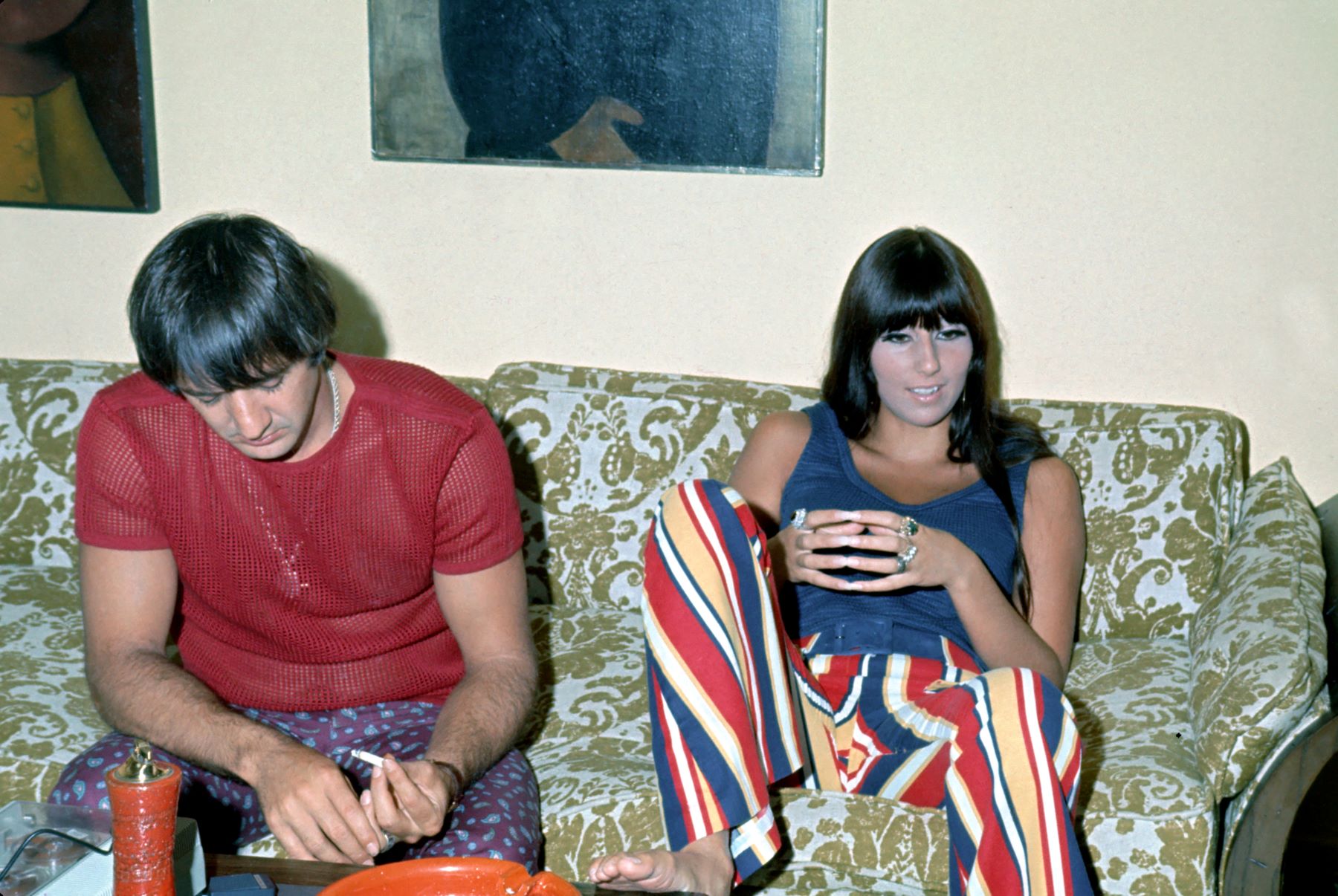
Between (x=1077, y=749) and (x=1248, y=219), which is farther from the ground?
(x=1248, y=219)

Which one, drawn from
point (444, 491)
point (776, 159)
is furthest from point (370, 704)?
point (776, 159)

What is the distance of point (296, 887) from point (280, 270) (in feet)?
2.09

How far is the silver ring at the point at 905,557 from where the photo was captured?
5.42 ft

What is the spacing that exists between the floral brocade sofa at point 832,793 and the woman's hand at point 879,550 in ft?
0.94

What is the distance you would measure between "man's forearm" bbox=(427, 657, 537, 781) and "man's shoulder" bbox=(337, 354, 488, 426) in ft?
1.02

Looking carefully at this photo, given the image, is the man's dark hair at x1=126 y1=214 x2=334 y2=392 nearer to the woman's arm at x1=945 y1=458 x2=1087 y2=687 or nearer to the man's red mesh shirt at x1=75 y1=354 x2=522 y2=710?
the man's red mesh shirt at x1=75 y1=354 x2=522 y2=710

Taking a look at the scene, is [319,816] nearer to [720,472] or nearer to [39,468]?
[720,472]

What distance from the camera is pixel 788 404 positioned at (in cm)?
224

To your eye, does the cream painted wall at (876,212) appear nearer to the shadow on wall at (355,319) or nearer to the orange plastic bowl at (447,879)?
the shadow on wall at (355,319)

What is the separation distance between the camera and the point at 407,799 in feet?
4.15

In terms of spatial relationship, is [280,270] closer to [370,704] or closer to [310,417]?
[310,417]

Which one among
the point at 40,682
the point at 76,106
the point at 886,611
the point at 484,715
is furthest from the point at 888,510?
the point at 76,106

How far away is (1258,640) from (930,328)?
2.02 ft

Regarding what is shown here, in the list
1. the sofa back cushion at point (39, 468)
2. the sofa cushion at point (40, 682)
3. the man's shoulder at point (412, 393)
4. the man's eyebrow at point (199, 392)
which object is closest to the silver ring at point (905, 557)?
the man's shoulder at point (412, 393)
